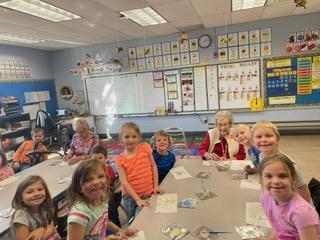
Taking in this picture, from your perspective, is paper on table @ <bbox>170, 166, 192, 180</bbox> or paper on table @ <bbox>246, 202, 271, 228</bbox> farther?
paper on table @ <bbox>170, 166, 192, 180</bbox>

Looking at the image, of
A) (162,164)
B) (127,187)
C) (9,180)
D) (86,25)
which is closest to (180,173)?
(162,164)

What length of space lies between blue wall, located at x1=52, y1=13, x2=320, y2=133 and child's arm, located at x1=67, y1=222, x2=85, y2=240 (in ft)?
16.3

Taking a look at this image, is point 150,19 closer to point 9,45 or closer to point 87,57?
point 87,57

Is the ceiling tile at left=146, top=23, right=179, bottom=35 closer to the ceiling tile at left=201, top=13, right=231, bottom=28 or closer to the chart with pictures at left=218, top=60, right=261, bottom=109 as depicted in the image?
the ceiling tile at left=201, top=13, right=231, bottom=28

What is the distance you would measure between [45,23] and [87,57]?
2.44 m

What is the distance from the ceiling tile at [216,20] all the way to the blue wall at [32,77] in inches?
168

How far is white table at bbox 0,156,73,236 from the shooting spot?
1.69 m

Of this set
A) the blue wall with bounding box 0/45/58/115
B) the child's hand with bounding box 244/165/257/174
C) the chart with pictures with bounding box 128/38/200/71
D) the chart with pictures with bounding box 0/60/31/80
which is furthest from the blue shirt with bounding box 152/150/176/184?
the chart with pictures with bounding box 0/60/31/80

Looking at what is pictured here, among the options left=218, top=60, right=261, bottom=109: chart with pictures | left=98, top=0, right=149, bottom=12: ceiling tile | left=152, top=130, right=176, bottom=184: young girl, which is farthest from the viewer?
left=218, top=60, right=261, bottom=109: chart with pictures

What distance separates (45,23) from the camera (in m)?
3.95

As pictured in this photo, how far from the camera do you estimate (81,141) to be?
304 cm

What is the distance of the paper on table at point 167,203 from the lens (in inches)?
59.2

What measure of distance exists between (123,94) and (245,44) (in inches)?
122

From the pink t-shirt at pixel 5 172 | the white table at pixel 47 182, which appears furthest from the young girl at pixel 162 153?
the pink t-shirt at pixel 5 172
